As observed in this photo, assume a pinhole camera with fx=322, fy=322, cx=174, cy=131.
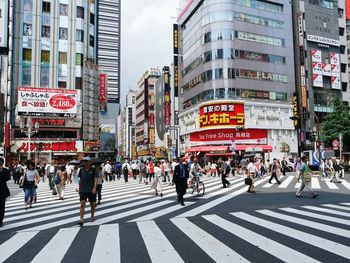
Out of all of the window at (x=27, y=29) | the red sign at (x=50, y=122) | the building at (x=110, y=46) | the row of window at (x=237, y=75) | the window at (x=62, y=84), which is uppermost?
the building at (x=110, y=46)

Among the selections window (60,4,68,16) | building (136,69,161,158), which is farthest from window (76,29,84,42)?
building (136,69,161,158)

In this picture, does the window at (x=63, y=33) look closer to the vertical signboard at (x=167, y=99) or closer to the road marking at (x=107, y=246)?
the vertical signboard at (x=167, y=99)

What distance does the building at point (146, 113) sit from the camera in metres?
84.2

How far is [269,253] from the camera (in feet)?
16.5

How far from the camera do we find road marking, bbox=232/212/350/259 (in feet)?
16.9

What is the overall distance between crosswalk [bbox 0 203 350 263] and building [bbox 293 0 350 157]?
141ft

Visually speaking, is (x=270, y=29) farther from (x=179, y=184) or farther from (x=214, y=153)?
(x=179, y=184)

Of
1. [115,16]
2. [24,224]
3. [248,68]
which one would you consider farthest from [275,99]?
[115,16]

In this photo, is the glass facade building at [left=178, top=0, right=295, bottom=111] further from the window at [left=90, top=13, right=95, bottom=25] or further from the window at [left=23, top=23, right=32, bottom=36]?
the window at [left=23, top=23, right=32, bottom=36]

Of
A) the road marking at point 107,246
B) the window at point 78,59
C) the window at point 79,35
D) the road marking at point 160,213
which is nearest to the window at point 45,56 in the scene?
the window at point 78,59

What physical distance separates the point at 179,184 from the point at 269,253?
6.08 meters

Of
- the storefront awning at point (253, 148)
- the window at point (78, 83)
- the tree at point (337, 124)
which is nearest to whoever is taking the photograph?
the tree at point (337, 124)

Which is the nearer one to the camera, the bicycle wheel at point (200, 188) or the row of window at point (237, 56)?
the bicycle wheel at point (200, 188)

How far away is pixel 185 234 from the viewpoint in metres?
6.50
